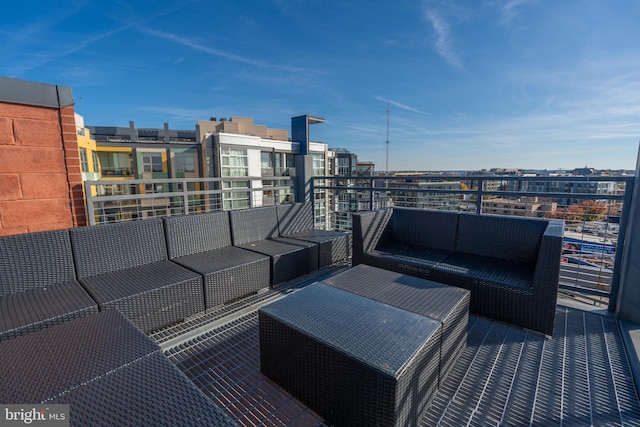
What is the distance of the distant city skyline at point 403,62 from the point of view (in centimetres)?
435

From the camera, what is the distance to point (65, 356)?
3.03ft

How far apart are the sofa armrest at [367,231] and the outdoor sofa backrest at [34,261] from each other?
2.31 m

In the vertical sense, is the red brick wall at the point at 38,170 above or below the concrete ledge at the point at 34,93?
below

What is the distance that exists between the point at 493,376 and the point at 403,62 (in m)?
9.29

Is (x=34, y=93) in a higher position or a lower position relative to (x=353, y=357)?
higher

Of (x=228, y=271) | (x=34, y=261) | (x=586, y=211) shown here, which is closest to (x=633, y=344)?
(x=586, y=211)

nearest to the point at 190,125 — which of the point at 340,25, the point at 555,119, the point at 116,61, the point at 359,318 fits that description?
Result: the point at 116,61

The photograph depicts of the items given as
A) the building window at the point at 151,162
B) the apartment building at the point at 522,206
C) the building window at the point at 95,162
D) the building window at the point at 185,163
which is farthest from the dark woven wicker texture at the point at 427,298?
the building window at the point at 151,162

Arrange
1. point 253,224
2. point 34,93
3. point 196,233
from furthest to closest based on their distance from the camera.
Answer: point 253,224
point 196,233
point 34,93

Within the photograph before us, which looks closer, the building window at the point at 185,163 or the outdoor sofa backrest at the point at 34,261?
the outdoor sofa backrest at the point at 34,261

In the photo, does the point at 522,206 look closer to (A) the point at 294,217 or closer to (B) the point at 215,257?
(A) the point at 294,217

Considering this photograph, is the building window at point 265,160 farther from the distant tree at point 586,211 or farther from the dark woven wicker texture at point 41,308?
the distant tree at point 586,211

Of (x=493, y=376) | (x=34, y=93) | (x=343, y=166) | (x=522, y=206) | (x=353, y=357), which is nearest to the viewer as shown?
(x=353, y=357)

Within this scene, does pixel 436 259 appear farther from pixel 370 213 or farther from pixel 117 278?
pixel 117 278
